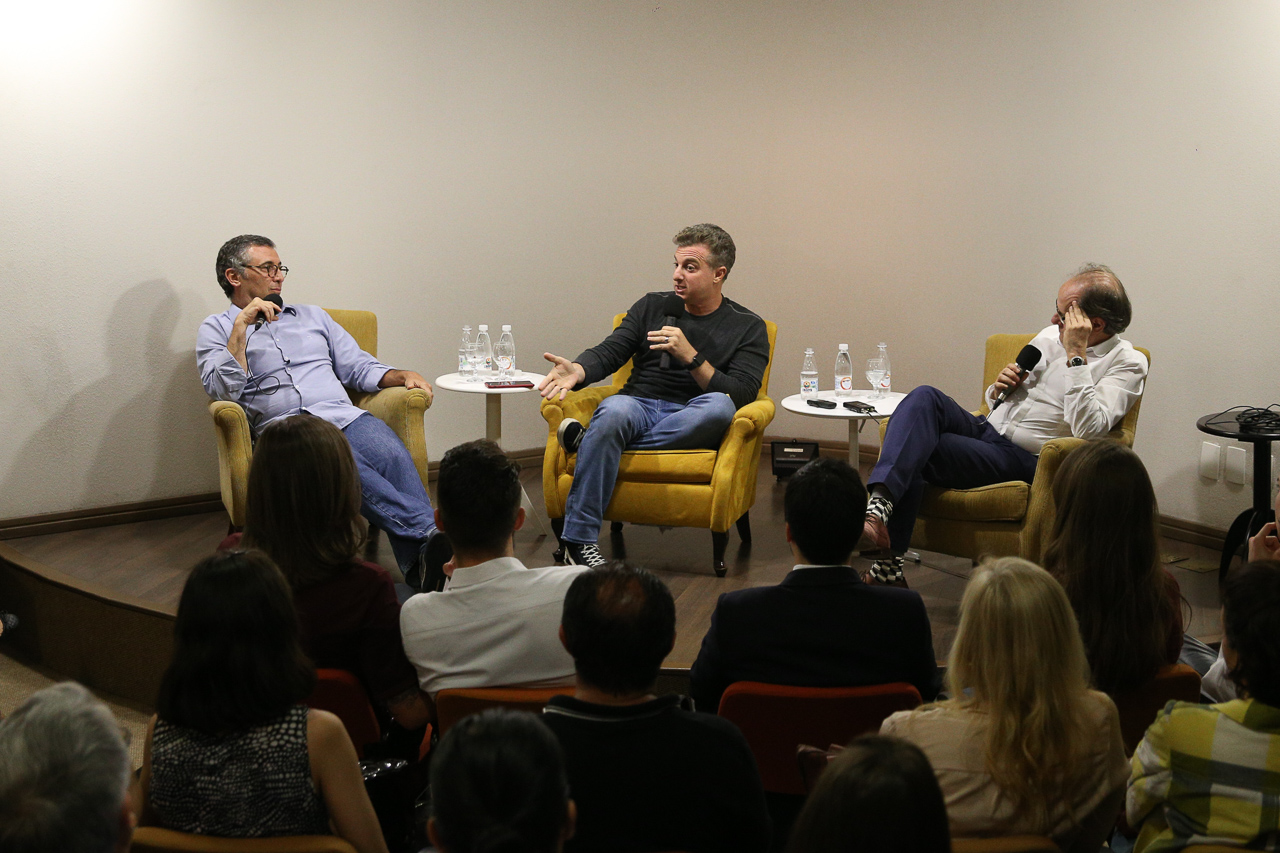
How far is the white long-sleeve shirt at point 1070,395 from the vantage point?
3607 mm

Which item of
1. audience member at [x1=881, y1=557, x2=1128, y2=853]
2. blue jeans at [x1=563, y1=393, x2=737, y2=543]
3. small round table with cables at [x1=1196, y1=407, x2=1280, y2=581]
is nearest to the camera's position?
audience member at [x1=881, y1=557, x2=1128, y2=853]

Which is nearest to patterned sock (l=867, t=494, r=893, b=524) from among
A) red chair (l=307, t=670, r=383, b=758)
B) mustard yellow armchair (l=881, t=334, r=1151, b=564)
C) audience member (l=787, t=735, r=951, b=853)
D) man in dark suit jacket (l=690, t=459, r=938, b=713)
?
mustard yellow armchair (l=881, t=334, r=1151, b=564)

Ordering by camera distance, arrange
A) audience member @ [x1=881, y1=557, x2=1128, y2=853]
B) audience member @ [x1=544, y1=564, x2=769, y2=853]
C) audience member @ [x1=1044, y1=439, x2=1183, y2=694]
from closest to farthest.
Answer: audience member @ [x1=544, y1=564, x2=769, y2=853] → audience member @ [x1=881, y1=557, x2=1128, y2=853] → audience member @ [x1=1044, y1=439, x2=1183, y2=694]

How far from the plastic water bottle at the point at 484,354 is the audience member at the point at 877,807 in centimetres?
365

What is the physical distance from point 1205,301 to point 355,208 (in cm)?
372

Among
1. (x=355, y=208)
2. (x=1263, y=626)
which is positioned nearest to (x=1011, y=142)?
(x=355, y=208)

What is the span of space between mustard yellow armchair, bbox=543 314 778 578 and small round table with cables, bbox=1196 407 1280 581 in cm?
164

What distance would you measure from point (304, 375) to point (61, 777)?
10.5 ft

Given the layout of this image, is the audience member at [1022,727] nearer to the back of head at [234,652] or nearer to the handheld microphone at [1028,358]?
the back of head at [234,652]

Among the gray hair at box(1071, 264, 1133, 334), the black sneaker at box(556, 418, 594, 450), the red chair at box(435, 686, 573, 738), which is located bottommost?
the red chair at box(435, 686, 573, 738)

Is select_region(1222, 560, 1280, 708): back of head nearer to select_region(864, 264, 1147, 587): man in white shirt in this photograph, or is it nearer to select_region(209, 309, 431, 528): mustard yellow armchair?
select_region(864, 264, 1147, 587): man in white shirt

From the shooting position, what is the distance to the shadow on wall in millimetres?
4414

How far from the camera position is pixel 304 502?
2.10m

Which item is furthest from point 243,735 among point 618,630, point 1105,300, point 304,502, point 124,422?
point 124,422
